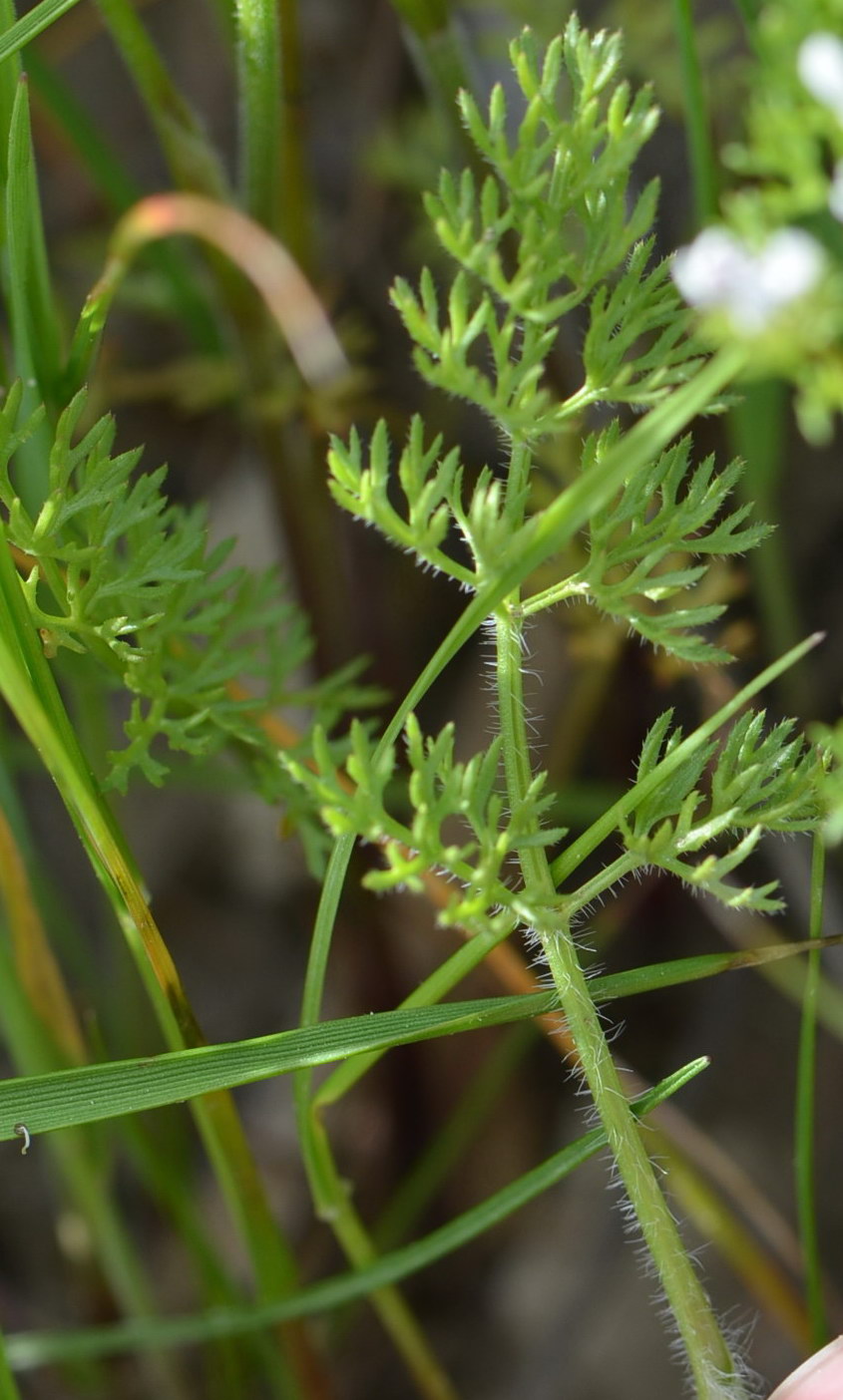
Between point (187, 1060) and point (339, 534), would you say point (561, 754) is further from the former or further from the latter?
point (187, 1060)

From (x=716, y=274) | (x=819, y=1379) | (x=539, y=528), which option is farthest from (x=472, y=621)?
(x=819, y=1379)

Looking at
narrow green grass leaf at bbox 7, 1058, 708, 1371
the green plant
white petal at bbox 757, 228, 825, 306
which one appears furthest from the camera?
narrow green grass leaf at bbox 7, 1058, 708, 1371

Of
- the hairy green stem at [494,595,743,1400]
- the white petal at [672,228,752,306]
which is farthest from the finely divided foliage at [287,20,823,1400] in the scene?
the white petal at [672,228,752,306]

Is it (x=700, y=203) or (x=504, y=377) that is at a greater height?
(x=700, y=203)

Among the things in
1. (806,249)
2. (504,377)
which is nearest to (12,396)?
(504,377)

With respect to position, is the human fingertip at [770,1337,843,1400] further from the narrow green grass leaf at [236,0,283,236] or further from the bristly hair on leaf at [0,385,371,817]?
the narrow green grass leaf at [236,0,283,236]

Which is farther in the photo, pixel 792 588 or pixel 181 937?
pixel 181 937

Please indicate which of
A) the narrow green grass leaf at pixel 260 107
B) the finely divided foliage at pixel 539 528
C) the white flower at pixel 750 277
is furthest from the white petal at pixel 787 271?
the narrow green grass leaf at pixel 260 107
